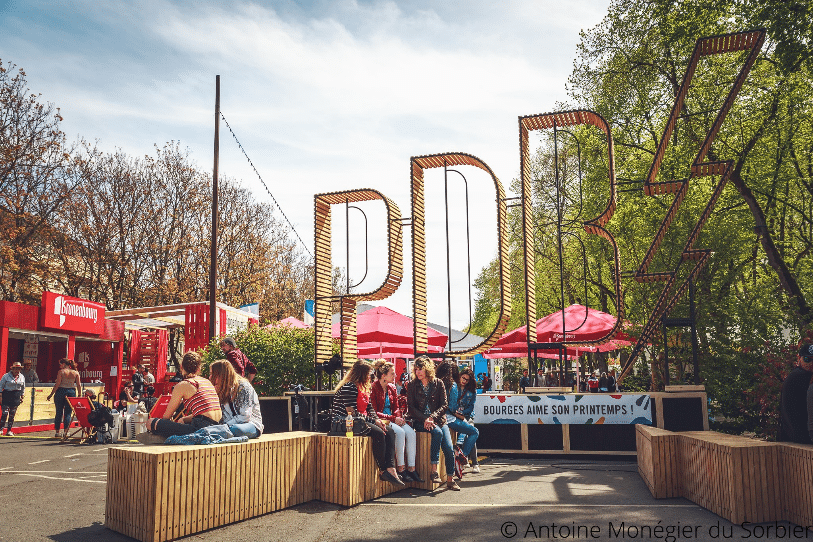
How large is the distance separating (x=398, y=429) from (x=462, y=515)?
1512 mm

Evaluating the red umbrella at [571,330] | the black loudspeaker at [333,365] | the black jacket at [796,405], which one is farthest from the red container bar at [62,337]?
the black jacket at [796,405]

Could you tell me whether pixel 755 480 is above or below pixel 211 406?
below

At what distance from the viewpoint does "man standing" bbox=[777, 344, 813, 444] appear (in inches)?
253

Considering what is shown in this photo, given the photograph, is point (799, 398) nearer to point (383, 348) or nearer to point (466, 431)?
point (466, 431)

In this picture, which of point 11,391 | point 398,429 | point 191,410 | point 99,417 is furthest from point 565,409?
point 11,391

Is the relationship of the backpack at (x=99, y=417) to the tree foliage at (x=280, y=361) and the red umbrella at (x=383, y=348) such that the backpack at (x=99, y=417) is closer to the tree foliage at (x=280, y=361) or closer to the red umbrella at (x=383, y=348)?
the tree foliage at (x=280, y=361)

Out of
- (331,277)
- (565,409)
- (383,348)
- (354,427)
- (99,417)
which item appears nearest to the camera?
(354,427)

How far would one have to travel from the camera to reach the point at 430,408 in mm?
8555

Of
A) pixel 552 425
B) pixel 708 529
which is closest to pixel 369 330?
pixel 552 425

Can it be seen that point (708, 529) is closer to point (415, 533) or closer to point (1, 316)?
point (415, 533)

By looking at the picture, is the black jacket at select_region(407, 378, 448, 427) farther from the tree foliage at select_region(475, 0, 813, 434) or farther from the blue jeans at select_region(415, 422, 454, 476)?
the tree foliage at select_region(475, 0, 813, 434)

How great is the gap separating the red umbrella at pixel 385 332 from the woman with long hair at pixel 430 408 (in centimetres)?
593

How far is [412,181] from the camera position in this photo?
42.3 ft

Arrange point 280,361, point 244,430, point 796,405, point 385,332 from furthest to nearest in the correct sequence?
point 385,332 → point 280,361 → point 244,430 → point 796,405
